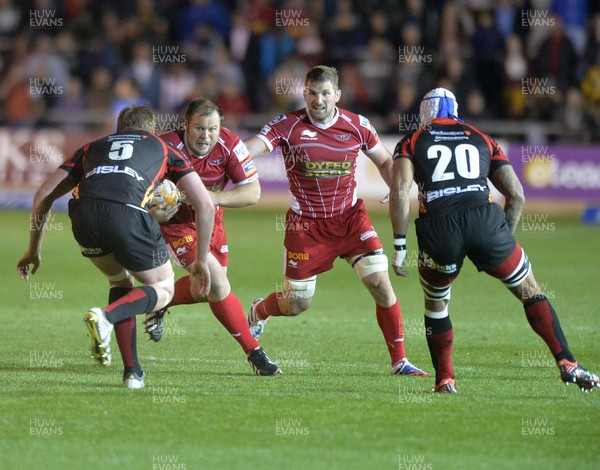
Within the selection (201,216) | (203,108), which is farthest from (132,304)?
(203,108)

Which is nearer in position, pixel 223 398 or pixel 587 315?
pixel 223 398

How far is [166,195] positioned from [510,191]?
8.31 ft

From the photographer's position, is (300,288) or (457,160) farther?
(300,288)

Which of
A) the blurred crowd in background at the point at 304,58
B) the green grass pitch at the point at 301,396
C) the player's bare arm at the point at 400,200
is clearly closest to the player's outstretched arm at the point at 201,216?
the green grass pitch at the point at 301,396

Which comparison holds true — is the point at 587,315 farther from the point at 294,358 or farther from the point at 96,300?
the point at 96,300

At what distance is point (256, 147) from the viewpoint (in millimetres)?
8969

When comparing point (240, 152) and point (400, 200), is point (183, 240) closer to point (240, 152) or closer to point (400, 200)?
point (240, 152)

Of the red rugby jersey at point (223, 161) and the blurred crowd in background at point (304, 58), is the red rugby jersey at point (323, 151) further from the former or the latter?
the blurred crowd in background at point (304, 58)

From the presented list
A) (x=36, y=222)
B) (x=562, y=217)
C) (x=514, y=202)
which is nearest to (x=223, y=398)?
(x=36, y=222)

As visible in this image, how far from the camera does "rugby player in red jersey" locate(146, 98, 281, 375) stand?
8.30 metres

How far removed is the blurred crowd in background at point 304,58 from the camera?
21.4 m

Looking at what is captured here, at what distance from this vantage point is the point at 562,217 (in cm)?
2077

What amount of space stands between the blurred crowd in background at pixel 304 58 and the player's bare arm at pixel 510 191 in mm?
13286

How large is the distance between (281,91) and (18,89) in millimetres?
5305
